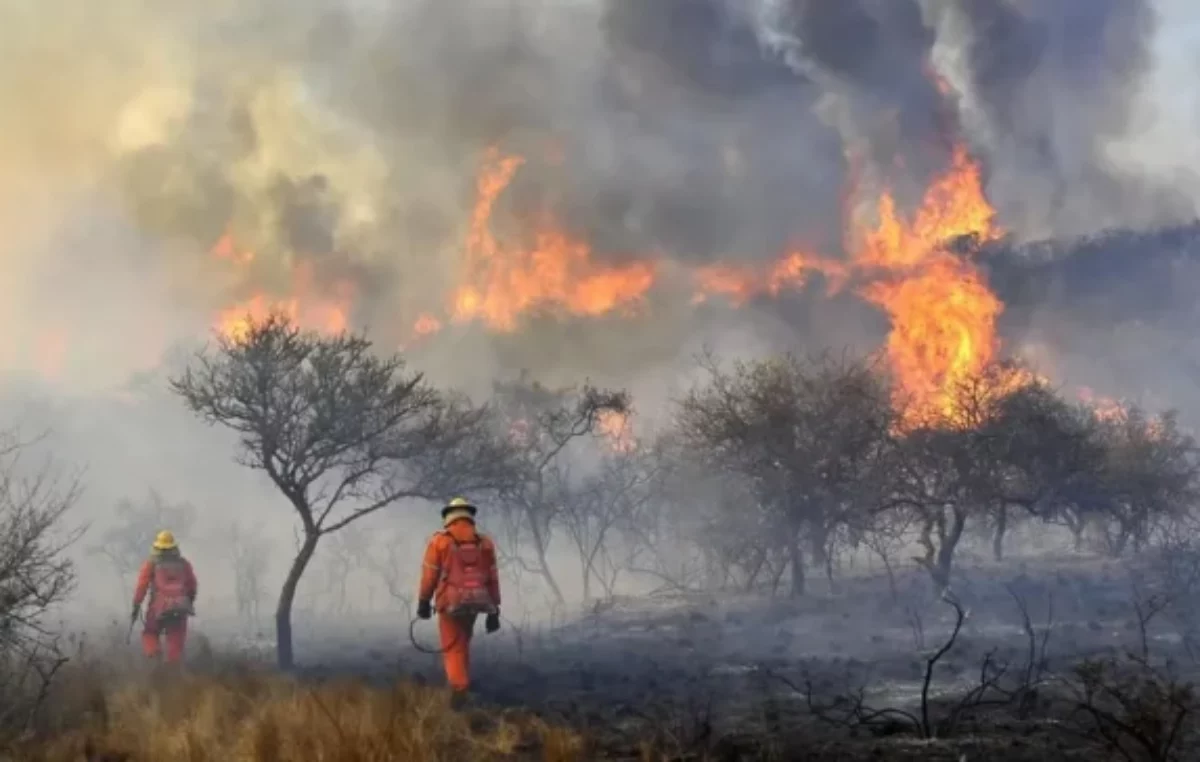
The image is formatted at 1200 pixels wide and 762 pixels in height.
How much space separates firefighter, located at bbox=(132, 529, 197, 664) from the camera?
690 inches

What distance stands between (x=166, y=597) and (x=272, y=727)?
10.6 m

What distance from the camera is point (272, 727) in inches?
328

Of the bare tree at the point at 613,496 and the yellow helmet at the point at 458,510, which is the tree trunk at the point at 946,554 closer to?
the yellow helmet at the point at 458,510

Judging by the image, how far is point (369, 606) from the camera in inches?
2827

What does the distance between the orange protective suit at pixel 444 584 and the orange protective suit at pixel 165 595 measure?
20.3ft

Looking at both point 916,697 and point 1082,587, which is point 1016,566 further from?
point 916,697

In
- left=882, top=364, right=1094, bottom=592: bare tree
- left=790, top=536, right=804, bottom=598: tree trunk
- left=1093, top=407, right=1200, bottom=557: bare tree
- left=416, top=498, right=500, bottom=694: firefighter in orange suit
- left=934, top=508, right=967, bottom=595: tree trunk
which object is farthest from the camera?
left=1093, top=407, right=1200, bottom=557: bare tree

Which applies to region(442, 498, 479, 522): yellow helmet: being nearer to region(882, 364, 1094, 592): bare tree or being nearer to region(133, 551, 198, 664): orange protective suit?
region(133, 551, 198, 664): orange protective suit

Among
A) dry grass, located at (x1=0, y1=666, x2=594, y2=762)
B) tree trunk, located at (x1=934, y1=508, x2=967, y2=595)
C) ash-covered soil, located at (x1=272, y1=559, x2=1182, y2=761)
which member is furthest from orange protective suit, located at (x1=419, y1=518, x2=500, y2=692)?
tree trunk, located at (x1=934, y1=508, x2=967, y2=595)

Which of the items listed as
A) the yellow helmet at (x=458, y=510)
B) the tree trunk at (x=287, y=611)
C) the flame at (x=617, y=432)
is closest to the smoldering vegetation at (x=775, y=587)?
the tree trunk at (x=287, y=611)

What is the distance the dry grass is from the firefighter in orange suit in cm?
146

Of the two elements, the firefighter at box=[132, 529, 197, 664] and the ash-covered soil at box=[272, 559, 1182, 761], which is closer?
the ash-covered soil at box=[272, 559, 1182, 761]

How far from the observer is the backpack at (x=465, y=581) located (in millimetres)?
13547

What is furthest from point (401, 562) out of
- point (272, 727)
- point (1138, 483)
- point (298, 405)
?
point (272, 727)
